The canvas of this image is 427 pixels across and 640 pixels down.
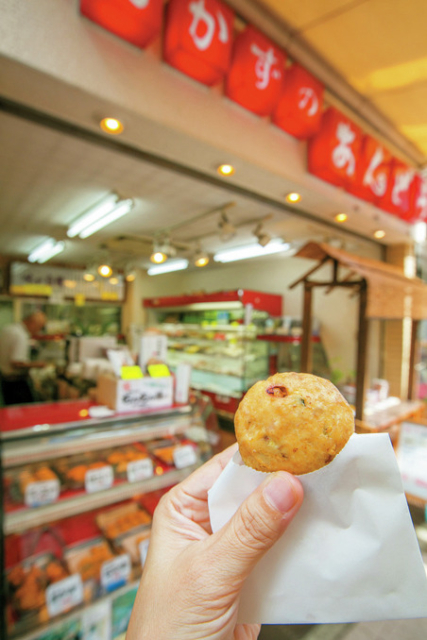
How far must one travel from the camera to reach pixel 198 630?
0.62 meters

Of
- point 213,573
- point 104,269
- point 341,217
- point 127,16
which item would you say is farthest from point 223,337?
point 213,573

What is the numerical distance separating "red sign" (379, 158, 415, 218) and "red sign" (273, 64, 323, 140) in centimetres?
164

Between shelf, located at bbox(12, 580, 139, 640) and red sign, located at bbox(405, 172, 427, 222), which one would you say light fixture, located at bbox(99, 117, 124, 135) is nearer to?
shelf, located at bbox(12, 580, 139, 640)

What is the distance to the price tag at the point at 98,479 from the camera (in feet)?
6.91

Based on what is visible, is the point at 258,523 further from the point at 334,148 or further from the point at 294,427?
the point at 334,148

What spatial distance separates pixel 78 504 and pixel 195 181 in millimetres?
2976

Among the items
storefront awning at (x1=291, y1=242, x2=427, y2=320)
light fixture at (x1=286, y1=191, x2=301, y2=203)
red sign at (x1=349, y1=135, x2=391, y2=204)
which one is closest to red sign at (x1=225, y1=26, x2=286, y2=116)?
light fixture at (x1=286, y1=191, x2=301, y2=203)

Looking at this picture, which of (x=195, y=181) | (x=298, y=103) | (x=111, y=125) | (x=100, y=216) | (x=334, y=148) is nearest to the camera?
(x=111, y=125)

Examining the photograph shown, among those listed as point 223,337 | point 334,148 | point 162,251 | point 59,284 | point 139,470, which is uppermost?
point 334,148

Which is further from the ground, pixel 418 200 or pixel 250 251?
pixel 418 200

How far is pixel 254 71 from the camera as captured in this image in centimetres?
240

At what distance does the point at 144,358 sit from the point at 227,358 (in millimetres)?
3905

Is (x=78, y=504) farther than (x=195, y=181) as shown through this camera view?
No

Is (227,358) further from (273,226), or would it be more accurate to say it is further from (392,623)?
(392,623)
